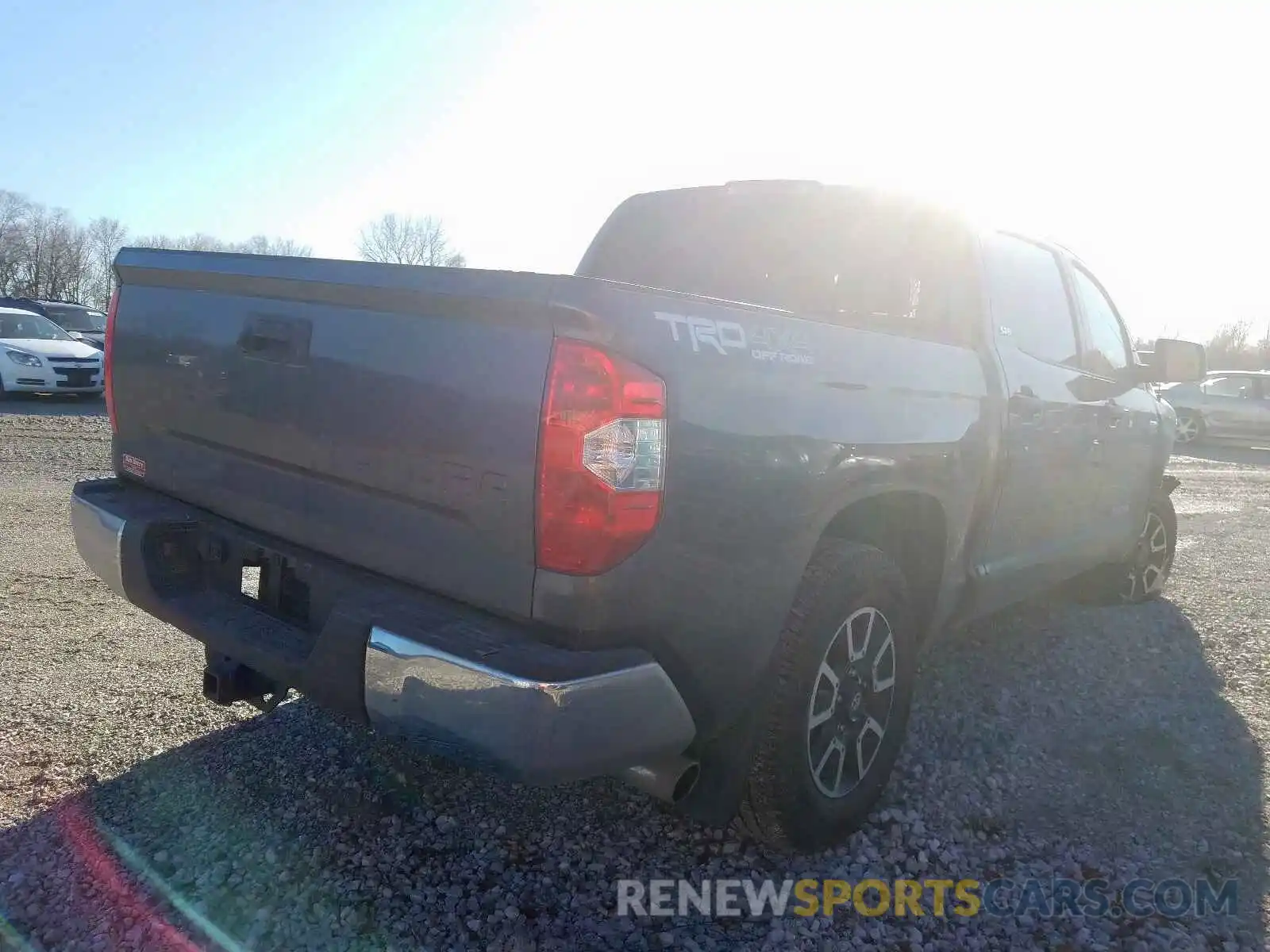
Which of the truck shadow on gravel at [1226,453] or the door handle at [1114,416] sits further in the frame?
the truck shadow on gravel at [1226,453]

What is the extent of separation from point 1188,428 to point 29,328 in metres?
21.9

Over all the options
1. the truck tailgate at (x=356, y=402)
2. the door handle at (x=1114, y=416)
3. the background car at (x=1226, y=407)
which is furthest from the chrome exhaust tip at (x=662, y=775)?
the background car at (x=1226, y=407)

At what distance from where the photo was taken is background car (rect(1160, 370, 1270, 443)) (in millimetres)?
19078

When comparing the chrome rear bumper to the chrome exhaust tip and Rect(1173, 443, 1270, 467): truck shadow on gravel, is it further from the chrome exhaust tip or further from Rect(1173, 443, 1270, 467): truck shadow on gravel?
Rect(1173, 443, 1270, 467): truck shadow on gravel

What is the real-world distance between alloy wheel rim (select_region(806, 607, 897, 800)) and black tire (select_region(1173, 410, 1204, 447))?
19556 mm

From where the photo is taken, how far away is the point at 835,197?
12.2 feet

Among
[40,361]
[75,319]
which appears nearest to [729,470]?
[40,361]

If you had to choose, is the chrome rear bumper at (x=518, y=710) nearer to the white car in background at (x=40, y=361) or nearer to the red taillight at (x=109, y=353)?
the red taillight at (x=109, y=353)

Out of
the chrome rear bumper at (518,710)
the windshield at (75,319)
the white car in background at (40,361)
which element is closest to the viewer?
the chrome rear bumper at (518,710)

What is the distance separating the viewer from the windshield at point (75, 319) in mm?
20844

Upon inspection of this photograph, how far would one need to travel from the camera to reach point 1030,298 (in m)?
3.90

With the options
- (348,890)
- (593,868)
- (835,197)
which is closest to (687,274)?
(835,197)

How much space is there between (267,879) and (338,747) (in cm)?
74

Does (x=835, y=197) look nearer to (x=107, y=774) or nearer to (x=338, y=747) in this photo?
(x=338, y=747)
